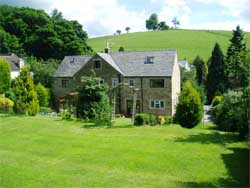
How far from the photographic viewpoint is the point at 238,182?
1254cm

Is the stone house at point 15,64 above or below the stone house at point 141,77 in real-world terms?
above

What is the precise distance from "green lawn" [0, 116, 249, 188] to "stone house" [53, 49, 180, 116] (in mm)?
18172

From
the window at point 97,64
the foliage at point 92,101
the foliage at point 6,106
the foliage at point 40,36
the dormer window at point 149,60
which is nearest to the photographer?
the foliage at point 92,101

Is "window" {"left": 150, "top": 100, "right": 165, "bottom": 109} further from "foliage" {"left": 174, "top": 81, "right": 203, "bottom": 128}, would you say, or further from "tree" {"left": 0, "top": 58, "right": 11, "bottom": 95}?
"tree" {"left": 0, "top": 58, "right": 11, "bottom": 95}

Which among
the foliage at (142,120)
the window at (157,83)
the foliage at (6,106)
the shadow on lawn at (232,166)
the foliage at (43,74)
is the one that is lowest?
the shadow on lawn at (232,166)

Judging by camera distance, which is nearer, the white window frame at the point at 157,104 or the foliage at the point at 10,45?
the white window frame at the point at 157,104

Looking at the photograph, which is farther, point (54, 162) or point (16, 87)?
point (16, 87)

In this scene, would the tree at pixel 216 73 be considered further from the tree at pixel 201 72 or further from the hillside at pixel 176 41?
the hillside at pixel 176 41

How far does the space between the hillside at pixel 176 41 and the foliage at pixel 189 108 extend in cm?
5078

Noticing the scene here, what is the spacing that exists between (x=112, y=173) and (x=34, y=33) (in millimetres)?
59066

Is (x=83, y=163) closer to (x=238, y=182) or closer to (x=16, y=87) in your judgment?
(x=238, y=182)

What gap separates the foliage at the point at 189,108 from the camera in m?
30.8

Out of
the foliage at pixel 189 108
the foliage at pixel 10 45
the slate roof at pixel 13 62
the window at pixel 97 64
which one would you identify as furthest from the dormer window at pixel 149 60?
the foliage at pixel 10 45

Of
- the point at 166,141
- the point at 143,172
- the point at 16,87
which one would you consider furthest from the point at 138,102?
the point at 143,172
